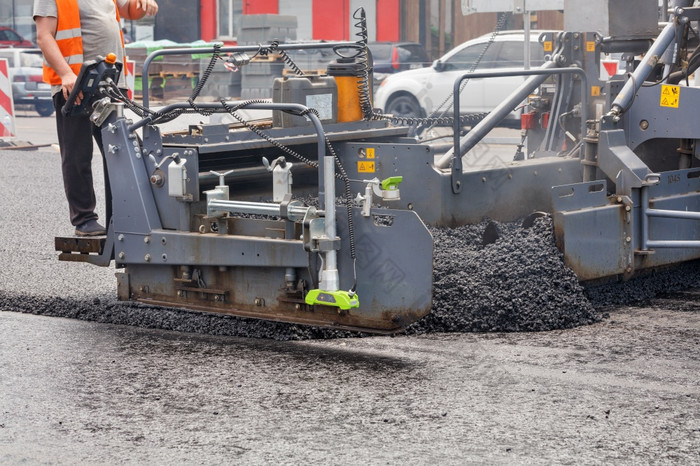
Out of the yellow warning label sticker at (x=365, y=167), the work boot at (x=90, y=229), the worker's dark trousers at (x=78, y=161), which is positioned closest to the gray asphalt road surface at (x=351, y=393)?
the work boot at (x=90, y=229)

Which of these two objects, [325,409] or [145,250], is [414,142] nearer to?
[145,250]

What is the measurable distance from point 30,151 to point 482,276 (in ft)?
40.1

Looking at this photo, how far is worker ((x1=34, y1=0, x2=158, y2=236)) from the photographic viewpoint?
7.00m

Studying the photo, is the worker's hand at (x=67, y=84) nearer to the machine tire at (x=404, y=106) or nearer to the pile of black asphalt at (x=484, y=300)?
the pile of black asphalt at (x=484, y=300)

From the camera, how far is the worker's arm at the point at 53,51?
6.86 m

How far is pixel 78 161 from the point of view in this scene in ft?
23.4

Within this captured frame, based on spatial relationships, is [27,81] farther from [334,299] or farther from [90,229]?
[334,299]

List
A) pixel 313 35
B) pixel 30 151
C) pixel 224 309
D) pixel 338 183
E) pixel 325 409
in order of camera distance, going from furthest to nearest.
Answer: pixel 313 35, pixel 30 151, pixel 338 183, pixel 224 309, pixel 325 409

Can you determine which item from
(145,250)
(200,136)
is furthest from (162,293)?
(200,136)

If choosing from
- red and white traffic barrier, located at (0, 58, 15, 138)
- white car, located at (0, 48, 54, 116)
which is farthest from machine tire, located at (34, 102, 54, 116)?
red and white traffic barrier, located at (0, 58, 15, 138)

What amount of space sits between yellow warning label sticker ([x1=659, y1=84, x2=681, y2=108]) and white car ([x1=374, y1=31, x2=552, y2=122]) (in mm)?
11941

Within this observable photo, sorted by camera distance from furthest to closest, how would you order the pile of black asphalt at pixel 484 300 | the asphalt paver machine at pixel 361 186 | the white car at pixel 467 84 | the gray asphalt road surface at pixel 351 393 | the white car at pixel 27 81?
the white car at pixel 27 81
the white car at pixel 467 84
the pile of black asphalt at pixel 484 300
the asphalt paver machine at pixel 361 186
the gray asphalt road surface at pixel 351 393

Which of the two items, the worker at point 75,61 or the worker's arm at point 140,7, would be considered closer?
the worker at point 75,61

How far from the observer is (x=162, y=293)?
21.7 ft
